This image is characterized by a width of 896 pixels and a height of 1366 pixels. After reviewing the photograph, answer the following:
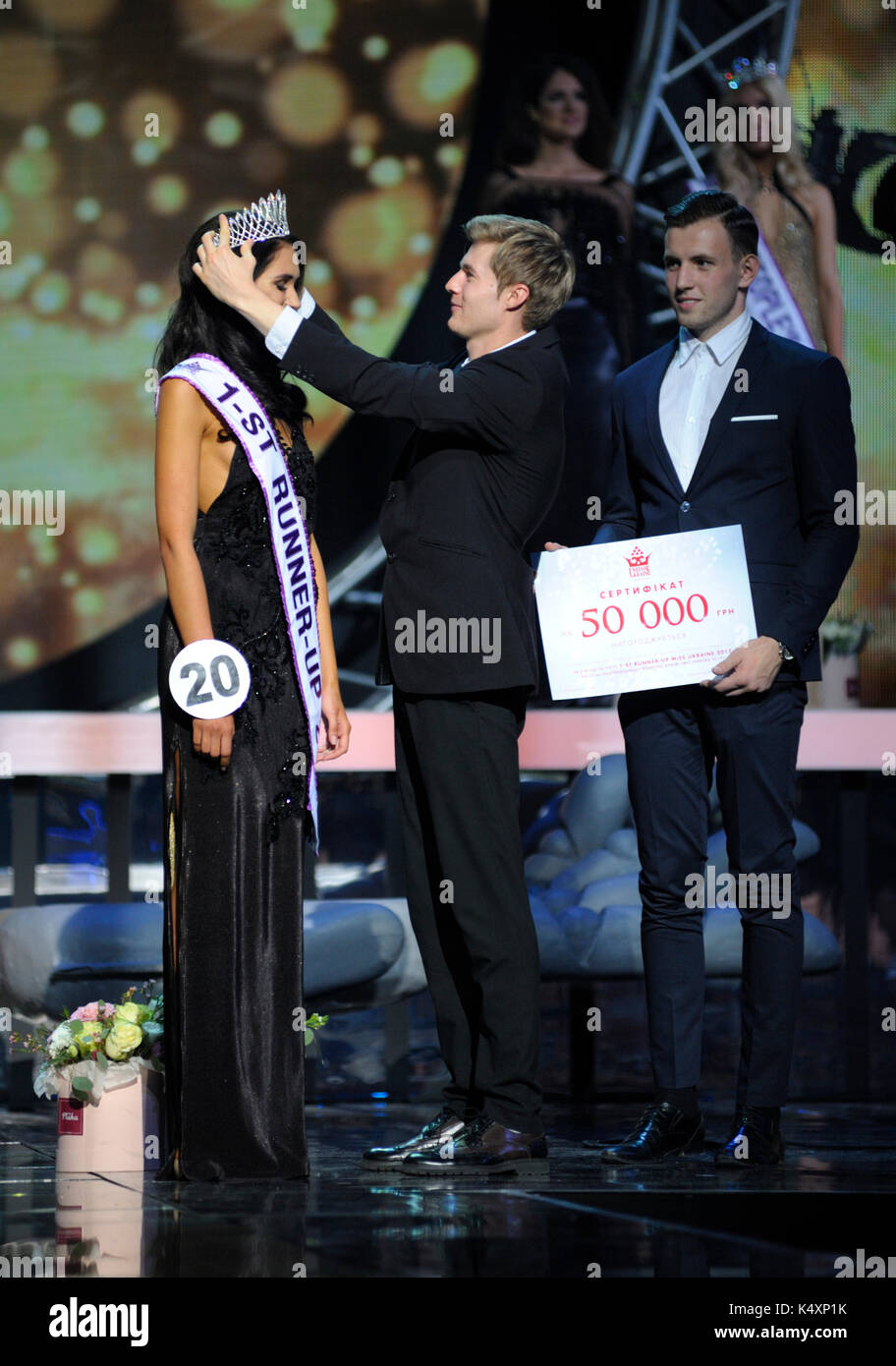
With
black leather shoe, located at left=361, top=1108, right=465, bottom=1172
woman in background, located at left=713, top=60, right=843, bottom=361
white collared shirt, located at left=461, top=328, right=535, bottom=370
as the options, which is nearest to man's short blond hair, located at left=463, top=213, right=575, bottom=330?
white collared shirt, located at left=461, top=328, right=535, bottom=370

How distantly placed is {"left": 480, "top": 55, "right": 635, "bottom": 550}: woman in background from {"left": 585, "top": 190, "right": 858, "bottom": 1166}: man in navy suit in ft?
5.09

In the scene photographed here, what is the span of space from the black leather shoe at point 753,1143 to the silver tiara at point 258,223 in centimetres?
172

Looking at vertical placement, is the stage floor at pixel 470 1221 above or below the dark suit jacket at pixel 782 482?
below

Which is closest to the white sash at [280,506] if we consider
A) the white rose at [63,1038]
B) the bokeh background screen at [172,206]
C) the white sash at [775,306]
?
the white rose at [63,1038]

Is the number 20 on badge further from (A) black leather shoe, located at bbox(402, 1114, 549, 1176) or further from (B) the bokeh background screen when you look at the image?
(B) the bokeh background screen

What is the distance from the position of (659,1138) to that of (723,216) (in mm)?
1680

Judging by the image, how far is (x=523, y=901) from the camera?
2.98 m

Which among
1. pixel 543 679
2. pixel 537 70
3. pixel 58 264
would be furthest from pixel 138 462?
pixel 537 70

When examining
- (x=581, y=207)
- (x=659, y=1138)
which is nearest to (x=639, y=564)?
(x=659, y=1138)

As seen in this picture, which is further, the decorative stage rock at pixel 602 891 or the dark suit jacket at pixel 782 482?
the decorative stage rock at pixel 602 891

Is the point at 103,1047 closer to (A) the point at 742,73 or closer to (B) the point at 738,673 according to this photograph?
(B) the point at 738,673

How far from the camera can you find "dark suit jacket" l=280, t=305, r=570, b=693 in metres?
2.91

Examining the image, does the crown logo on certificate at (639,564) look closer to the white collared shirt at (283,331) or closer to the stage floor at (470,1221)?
the white collared shirt at (283,331)

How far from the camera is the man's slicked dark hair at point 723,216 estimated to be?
325 cm
